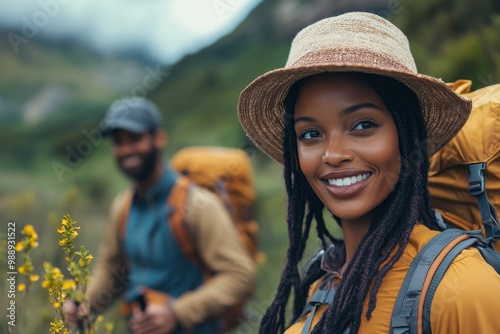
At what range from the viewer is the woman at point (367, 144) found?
180cm

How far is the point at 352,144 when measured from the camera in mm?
1899

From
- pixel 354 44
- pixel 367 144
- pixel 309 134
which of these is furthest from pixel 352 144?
pixel 354 44

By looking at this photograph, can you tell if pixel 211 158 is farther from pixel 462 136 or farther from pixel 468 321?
pixel 468 321

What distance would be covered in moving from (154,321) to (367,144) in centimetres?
255

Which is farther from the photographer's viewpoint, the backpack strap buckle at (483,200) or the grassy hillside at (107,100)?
the grassy hillside at (107,100)

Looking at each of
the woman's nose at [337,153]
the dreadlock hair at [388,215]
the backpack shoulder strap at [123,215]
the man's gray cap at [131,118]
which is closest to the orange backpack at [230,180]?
the man's gray cap at [131,118]

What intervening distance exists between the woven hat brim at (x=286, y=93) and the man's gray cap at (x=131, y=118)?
7.84ft

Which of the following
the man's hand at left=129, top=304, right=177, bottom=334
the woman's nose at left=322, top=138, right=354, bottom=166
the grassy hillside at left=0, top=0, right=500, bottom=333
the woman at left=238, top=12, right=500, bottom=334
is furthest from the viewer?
the grassy hillside at left=0, top=0, right=500, bottom=333

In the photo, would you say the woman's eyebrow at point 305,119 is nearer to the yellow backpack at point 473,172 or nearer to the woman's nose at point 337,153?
the woman's nose at point 337,153

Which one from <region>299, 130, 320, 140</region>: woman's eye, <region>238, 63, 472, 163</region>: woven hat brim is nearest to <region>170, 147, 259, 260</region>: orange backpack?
<region>238, 63, 472, 163</region>: woven hat brim

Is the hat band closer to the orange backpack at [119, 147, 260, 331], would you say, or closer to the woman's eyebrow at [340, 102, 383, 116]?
the woman's eyebrow at [340, 102, 383, 116]

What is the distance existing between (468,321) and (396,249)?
28 centimetres

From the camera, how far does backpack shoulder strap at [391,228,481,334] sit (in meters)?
1.64

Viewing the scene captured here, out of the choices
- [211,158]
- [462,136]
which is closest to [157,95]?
[211,158]
